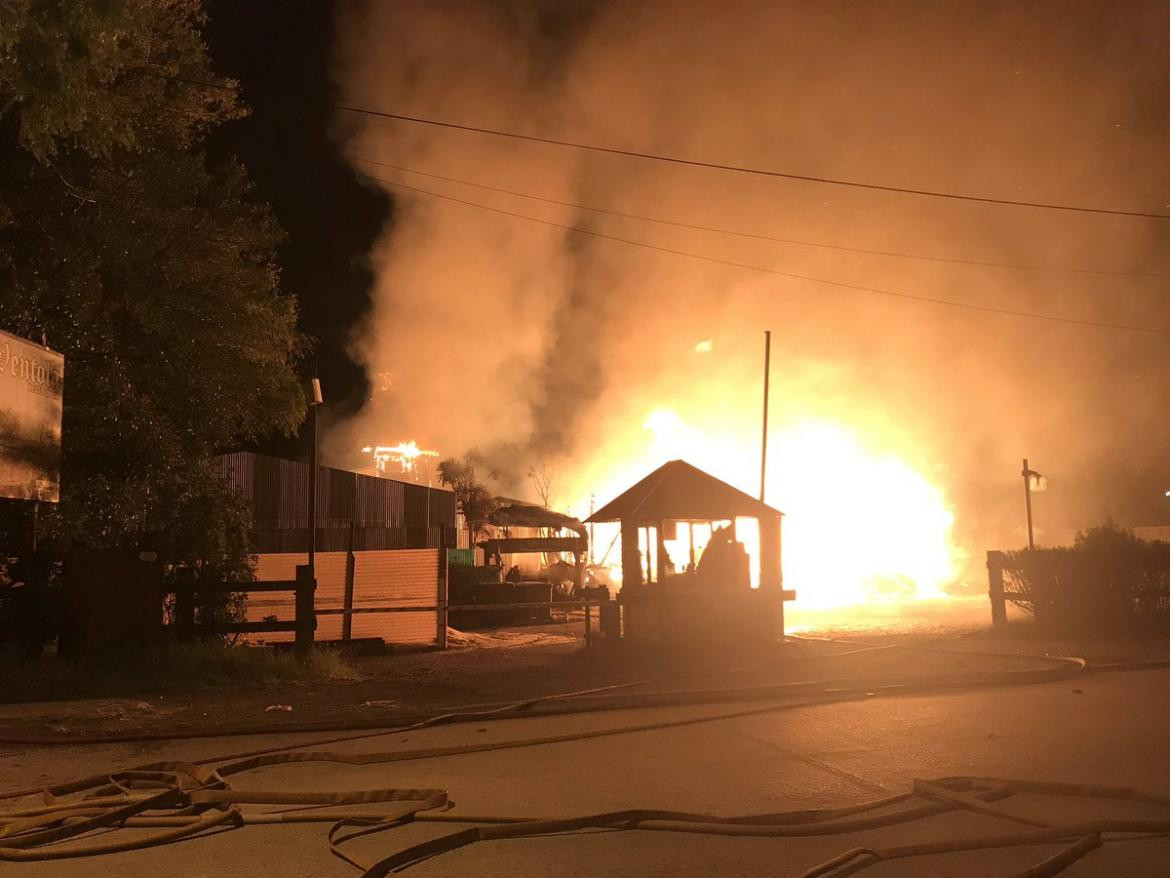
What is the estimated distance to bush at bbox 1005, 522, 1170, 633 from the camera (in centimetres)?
1491

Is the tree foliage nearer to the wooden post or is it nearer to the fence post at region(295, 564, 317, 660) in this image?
the fence post at region(295, 564, 317, 660)

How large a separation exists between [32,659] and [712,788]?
9.51 metres

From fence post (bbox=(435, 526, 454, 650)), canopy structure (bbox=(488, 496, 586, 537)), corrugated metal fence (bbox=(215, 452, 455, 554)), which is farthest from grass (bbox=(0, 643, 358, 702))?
canopy structure (bbox=(488, 496, 586, 537))

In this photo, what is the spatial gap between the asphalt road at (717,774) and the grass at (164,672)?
3.26 m

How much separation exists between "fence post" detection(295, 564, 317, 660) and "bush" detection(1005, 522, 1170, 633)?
475 inches

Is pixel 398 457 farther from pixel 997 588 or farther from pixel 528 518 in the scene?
pixel 997 588

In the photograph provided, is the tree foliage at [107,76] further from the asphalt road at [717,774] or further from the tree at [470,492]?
the tree at [470,492]

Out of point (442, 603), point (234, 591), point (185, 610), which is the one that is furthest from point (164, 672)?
point (442, 603)

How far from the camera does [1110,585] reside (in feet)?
49.3

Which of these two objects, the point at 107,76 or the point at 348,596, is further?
the point at 348,596

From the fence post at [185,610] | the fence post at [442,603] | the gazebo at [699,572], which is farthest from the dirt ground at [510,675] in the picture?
the fence post at [185,610]

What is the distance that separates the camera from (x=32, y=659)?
36.7 feet

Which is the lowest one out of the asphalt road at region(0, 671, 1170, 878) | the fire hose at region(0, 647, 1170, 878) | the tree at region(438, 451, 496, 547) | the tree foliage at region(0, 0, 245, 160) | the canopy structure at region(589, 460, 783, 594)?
the asphalt road at region(0, 671, 1170, 878)

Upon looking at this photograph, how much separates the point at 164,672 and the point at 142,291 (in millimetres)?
5348
